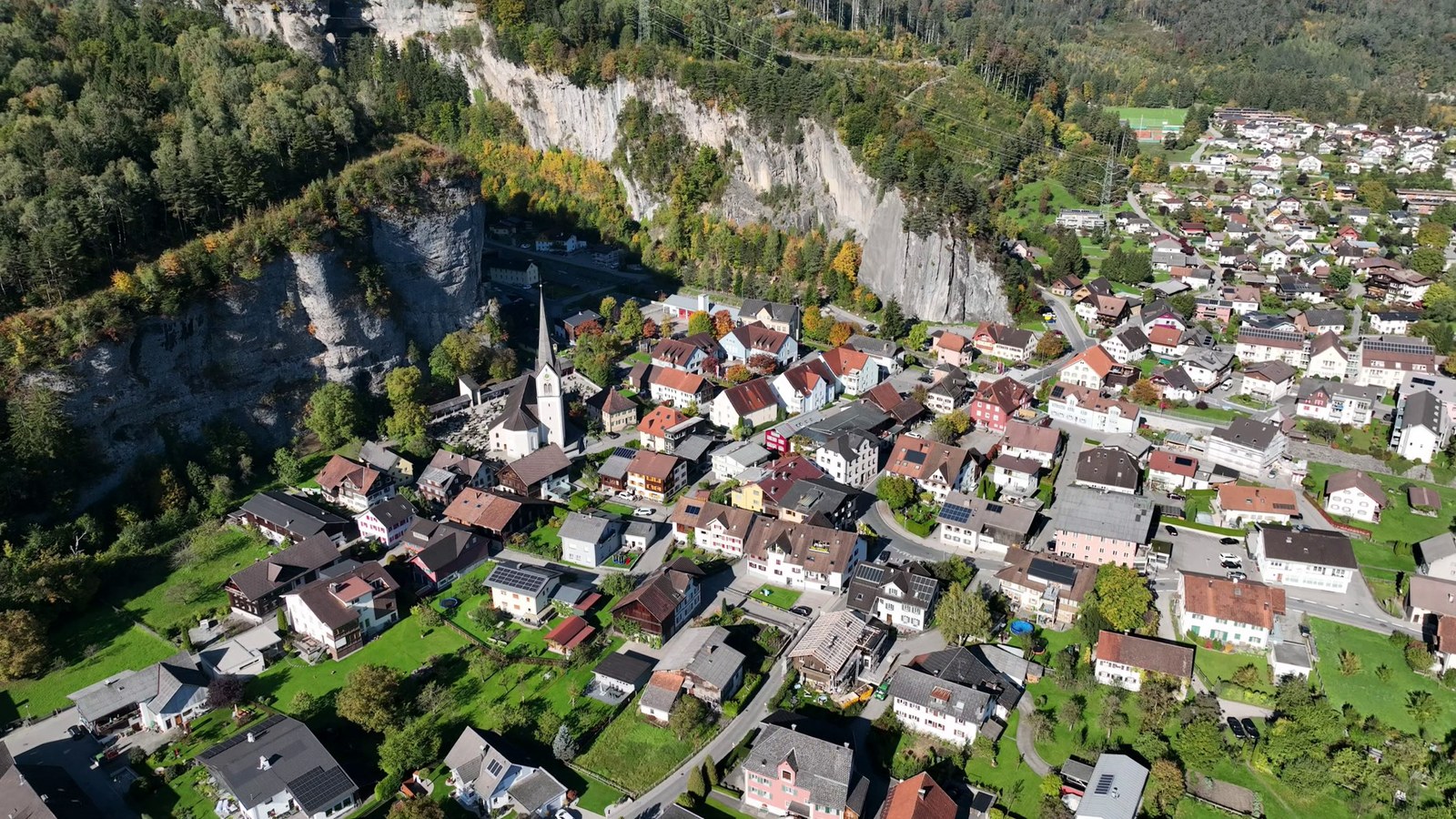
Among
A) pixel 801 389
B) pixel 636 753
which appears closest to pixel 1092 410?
pixel 801 389

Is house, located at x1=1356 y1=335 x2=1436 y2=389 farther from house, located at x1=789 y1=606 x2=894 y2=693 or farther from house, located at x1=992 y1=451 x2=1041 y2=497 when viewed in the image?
house, located at x1=789 y1=606 x2=894 y2=693

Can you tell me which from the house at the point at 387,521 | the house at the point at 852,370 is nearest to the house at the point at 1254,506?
the house at the point at 852,370

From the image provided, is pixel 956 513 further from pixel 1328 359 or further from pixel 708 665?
pixel 1328 359

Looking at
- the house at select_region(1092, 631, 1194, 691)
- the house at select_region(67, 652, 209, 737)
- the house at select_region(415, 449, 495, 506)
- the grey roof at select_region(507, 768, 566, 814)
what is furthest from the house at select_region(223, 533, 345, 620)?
the house at select_region(1092, 631, 1194, 691)

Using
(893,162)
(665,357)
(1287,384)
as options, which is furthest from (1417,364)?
(665,357)

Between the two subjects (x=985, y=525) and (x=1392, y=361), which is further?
(x=1392, y=361)

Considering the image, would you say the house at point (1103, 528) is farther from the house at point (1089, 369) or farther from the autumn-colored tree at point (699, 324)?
the autumn-colored tree at point (699, 324)
